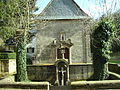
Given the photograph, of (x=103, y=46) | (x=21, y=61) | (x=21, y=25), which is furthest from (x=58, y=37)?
(x=103, y=46)

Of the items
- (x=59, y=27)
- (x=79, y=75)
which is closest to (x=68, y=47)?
(x=59, y=27)

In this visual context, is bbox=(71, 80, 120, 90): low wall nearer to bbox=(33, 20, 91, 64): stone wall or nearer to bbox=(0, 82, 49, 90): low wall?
bbox=(0, 82, 49, 90): low wall

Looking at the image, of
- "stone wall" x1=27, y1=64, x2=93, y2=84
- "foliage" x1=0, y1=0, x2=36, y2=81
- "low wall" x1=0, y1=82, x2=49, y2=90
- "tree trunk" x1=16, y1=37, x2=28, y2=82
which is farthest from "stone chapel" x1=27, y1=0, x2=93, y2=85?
"low wall" x1=0, y1=82, x2=49, y2=90

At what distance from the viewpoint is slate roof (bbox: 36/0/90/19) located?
2202 cm

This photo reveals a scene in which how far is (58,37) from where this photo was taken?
2256cm

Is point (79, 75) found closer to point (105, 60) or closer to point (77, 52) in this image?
point (105, 60)

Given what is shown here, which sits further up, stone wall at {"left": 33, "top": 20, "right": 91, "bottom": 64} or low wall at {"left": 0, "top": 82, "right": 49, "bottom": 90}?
stone wall at {"left": 33, "top": 20, "right": 91, "bottom": 64}

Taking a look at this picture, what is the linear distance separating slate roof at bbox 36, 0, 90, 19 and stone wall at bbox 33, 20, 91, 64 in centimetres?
71

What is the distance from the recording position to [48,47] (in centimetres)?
2247

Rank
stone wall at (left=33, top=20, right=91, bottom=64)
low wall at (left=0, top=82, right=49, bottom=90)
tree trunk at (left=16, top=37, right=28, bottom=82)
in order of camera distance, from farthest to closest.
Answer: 1. stone wall at (left=33, top=20, right=91, bottom=64)
2. tree trunk at (left=16, top=37, right=28, bottom=82)
3. low wall at (left=0, top=82, right=49, bottom=90)

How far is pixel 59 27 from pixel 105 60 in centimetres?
1384

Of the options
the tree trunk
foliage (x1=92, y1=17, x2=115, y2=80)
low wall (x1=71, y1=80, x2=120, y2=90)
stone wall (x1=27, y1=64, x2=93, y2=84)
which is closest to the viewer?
low wall (x1=71, y1=80, x2=120, y2=90)

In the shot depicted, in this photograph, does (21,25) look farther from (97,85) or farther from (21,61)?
(97,85)

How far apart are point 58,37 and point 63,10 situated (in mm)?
3421
